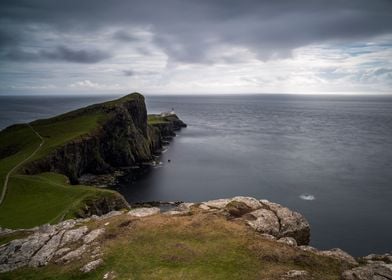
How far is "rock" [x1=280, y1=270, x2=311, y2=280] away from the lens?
2753 cm

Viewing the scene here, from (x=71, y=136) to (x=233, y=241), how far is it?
89473 millimetres

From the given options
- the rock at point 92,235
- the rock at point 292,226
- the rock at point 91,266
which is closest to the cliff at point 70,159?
the rock at point 92,235

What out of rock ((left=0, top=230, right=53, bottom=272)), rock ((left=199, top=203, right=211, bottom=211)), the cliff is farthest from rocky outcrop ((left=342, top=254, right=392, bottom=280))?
the cliff

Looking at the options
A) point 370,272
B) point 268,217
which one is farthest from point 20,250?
point 370,272

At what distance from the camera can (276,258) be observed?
102 ft

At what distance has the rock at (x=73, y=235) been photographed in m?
37.0

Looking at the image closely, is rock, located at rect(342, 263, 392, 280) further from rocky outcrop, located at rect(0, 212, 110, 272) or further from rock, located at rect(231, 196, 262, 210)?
rocky outcrop, located at rect(0, 212, 110, 272)

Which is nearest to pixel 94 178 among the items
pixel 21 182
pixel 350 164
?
pixel 21 182

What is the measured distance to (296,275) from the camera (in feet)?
91.4

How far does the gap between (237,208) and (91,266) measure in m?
22.0

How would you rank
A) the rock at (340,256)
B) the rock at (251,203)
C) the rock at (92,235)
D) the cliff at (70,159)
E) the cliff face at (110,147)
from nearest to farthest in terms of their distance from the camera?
the rock at (340,256)
the rock at (92,235)
the rock at (251,203)
the cliff at (70,159)
the cliff face at (110,147)

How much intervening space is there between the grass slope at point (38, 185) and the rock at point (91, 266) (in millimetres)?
25501

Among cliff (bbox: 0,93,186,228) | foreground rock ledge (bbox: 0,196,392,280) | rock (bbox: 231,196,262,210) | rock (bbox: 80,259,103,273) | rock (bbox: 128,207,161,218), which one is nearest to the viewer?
rock (bbox: 80,259,103,273)

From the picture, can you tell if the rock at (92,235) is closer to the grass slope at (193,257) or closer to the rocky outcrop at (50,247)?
the rocky outcrop at (50,247)
